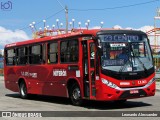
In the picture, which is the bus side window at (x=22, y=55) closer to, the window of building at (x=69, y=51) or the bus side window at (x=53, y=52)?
the bus side window at (x=53, y=52)

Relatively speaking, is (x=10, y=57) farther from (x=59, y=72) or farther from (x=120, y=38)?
(x=120, y=38)

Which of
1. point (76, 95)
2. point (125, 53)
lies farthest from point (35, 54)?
point (125, 53)

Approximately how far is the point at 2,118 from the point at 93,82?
3.65 m

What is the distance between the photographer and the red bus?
43.7 ft

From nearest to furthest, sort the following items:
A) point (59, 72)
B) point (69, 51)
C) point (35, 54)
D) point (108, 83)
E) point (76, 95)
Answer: point (108, 83) → point (76, 95) → point (69, 51) → point (59, 72) → point (35, 54)

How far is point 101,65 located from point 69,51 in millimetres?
2204

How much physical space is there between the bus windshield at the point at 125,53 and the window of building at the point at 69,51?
1.50 m

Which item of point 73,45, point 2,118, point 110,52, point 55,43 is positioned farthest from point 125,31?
point 2,118

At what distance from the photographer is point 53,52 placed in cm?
1631

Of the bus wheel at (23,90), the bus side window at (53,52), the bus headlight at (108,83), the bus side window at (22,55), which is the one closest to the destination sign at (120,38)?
the bus headlight at (108,83)

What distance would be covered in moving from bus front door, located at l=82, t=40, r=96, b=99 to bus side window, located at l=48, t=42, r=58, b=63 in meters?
2.10

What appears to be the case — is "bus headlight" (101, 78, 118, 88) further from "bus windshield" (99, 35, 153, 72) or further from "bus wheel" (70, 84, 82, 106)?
"bus wheel" (70, 84, 82, 106)

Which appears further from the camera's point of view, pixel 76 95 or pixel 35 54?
pixel 35 54

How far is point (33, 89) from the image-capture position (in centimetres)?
1842
